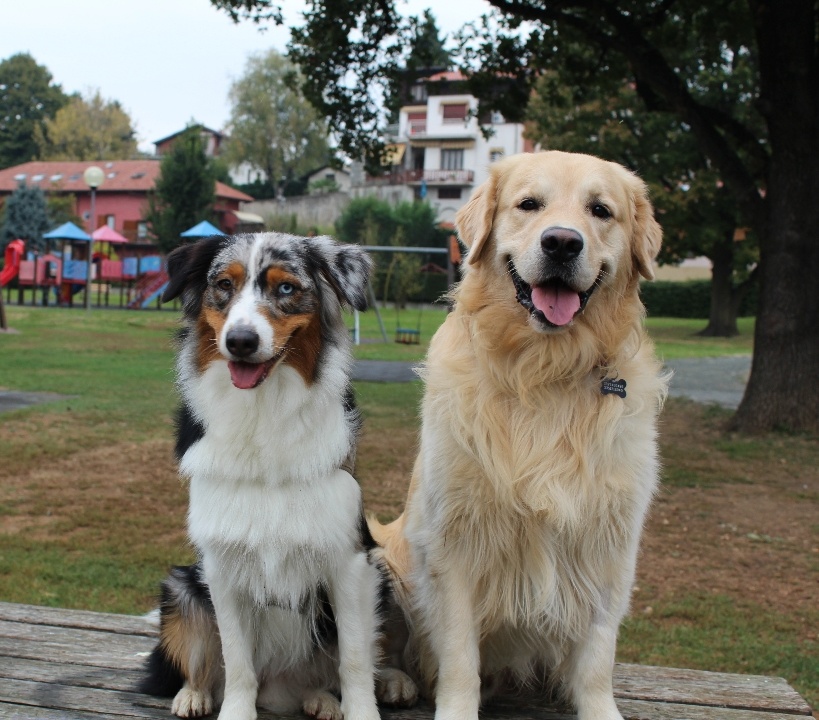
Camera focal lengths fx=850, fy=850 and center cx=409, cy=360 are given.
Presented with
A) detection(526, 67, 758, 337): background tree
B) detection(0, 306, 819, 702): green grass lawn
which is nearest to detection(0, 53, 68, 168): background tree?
detection(526, 67, 758, 337): background tree

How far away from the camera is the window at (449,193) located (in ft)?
223

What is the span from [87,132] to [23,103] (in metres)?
12.6

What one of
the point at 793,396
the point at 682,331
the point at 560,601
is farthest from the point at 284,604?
the point at 682,331

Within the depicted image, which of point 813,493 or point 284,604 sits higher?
point 284,604

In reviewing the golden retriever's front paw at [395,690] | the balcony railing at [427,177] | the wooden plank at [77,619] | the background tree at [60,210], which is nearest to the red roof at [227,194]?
the background tree at [60,210]

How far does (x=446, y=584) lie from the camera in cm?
279

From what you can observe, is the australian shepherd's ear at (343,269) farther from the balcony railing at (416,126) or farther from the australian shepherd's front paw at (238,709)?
the balcony railing at (416,126)

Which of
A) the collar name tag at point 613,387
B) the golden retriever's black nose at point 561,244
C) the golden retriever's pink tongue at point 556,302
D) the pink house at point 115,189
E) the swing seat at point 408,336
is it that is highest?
the pink house at point 115,189

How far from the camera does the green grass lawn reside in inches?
190

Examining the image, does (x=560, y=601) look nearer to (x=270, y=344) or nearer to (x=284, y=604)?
(x=284, y=604)

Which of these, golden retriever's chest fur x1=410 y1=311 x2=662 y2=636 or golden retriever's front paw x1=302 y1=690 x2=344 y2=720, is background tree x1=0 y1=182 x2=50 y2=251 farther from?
golden retriever's chest fur x1=410 y1=311 x2=662 y2=636

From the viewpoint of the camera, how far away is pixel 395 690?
2986 mm

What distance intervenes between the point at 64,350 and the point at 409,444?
33.8ft

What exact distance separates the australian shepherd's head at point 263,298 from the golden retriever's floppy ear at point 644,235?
978mm
